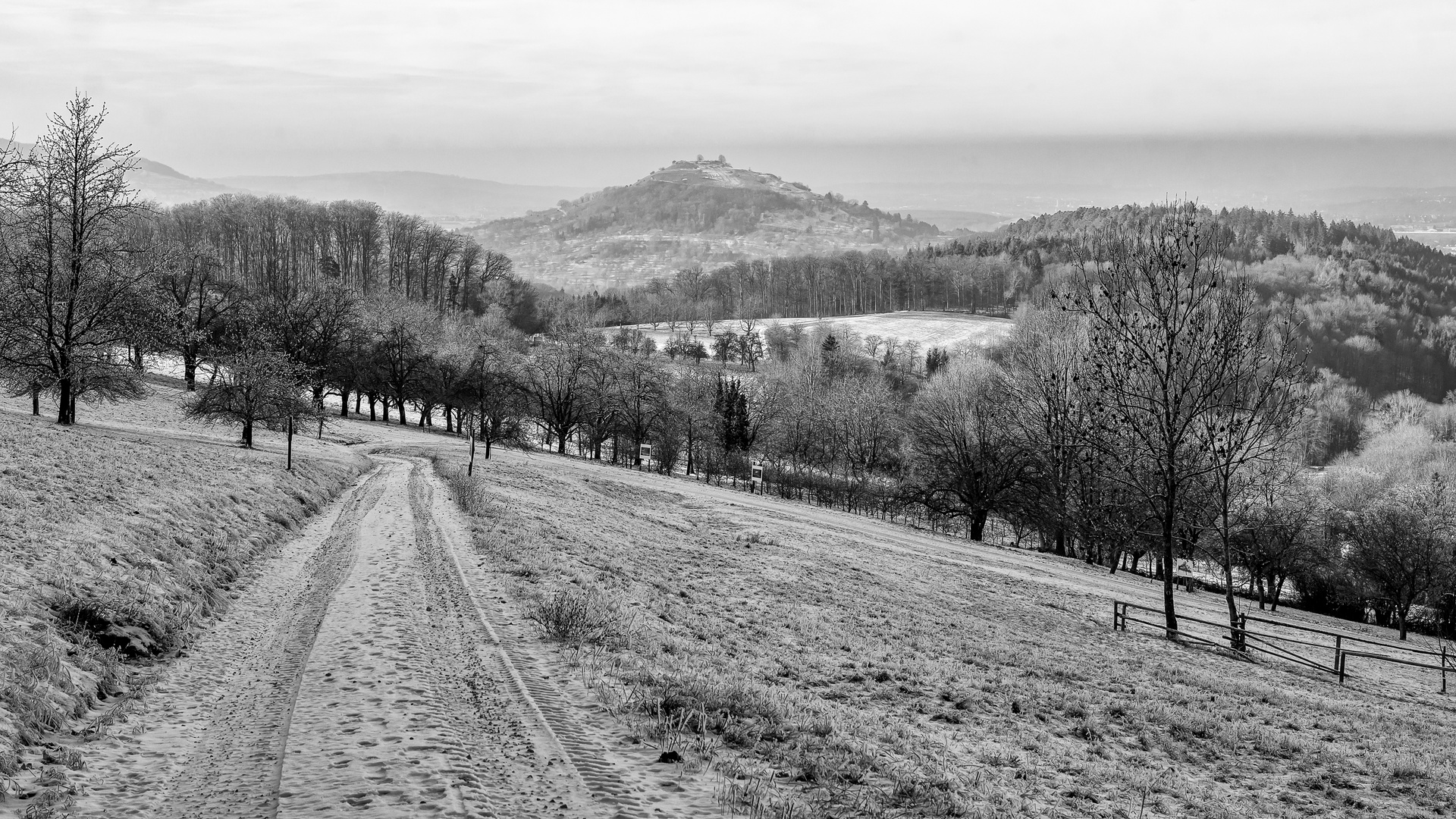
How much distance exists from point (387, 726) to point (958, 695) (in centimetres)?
985

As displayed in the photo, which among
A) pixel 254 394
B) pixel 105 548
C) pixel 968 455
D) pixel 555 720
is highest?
pixel 254 394

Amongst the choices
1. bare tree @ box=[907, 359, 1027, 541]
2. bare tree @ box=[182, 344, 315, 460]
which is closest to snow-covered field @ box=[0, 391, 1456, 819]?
bare tree @ box=[182, 344, 315, 460]

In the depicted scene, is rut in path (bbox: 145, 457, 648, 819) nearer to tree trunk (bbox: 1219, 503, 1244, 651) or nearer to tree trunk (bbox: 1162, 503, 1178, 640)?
tree trunk (bbox: 1162, 503, 1178, 640)

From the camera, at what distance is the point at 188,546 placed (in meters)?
18.9

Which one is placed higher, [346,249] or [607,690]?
[346,249]

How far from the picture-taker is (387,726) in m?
10.5

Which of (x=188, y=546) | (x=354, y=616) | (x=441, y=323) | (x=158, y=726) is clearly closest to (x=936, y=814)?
(x=158, y=726)

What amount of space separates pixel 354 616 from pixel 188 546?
6025 millimetres

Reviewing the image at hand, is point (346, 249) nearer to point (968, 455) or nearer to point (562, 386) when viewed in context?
point (562, 386)

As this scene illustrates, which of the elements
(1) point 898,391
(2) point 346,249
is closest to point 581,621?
(1) point 898,391

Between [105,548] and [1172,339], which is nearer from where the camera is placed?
[105,548]

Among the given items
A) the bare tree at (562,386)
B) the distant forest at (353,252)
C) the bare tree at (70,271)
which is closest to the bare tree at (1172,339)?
the bare tree at (70,271)

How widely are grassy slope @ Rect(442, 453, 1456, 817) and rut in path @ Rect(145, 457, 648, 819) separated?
170cm

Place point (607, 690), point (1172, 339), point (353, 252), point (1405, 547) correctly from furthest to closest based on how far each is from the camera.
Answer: point (353, 252)
point (1405, 547)
point (1172, 339)
point (607, 690)
